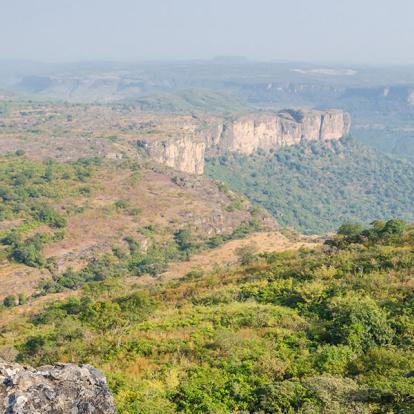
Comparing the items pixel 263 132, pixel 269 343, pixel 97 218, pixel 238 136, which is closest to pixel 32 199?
pixel 97 218

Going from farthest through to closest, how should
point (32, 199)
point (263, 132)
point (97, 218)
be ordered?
1. point (263, 132)
2. point (32, 199)
3. point (97, 218)

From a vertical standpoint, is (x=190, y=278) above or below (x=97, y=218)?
above

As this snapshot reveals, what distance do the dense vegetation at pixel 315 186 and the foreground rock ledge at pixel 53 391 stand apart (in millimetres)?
121403

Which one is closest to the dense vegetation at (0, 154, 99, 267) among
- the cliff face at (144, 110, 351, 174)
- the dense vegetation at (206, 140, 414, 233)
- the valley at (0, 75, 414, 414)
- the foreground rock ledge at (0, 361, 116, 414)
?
the valley at (0, 75, 414, 414)

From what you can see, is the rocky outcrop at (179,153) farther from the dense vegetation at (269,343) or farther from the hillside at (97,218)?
the dense vegetation at (269,343)

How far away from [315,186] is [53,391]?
561 feet

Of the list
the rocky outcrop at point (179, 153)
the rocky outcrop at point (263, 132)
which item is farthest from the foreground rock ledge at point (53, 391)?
the rocky outcrop at point (263, 132)

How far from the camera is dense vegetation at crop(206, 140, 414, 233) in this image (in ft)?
488

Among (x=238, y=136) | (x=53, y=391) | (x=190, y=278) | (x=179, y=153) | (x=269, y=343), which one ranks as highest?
(x=53, y=391)

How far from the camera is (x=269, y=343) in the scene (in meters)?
16.0

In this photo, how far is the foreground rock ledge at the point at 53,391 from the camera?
29.0ft

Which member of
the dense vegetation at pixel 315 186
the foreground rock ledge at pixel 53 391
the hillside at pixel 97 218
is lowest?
the dense vegetation at pixel 315 186

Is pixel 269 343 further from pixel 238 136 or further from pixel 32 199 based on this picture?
pixel 238 136

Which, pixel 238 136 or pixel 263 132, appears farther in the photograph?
pixel 263 132
